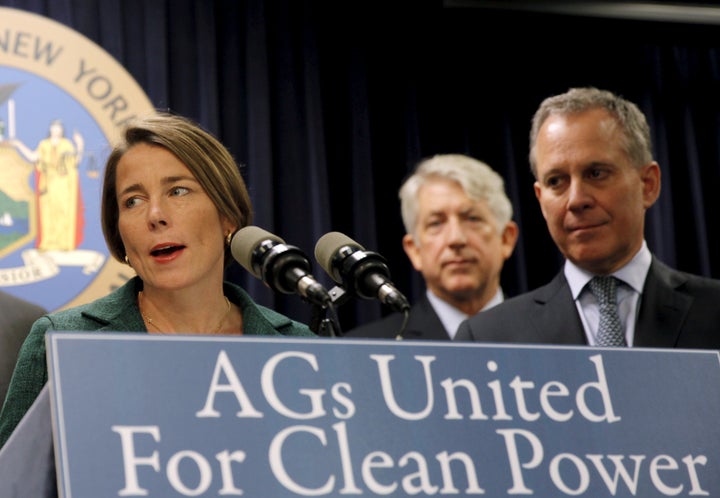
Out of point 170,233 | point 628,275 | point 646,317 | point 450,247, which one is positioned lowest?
point 646,317

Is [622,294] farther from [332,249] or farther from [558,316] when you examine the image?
[332,249]

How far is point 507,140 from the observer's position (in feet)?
14.2

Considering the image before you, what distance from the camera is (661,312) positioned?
253cm

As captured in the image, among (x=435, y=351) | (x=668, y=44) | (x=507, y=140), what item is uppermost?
(x=668, y=44)

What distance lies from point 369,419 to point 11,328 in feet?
3.99

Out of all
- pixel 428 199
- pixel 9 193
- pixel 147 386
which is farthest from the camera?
pixel 428 199

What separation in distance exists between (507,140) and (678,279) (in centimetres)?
182

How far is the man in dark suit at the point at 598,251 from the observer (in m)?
2.53

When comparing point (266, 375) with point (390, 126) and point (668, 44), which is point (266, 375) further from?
point (668, 44)

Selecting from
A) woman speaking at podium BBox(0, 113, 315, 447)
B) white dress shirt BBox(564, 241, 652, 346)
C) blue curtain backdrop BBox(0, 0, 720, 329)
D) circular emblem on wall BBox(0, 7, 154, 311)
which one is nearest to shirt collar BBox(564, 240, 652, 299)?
white dress shirt BBox(564, 241, 652, 346)

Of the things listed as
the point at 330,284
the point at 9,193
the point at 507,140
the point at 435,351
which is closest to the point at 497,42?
the point at 507,140

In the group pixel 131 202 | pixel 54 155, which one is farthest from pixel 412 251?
pixel 131 202

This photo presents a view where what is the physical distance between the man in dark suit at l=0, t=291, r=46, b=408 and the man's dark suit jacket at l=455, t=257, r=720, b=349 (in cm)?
100

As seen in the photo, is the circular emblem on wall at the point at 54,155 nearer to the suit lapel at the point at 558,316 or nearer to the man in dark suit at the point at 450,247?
the man in dark suit at the point at 450,247
